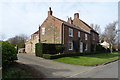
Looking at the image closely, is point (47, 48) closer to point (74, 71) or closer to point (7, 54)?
point (74, 71)

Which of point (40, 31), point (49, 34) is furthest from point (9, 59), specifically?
point (40, 31)

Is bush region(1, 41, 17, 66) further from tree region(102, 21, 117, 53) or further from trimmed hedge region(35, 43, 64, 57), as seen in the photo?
tree region(102, 21, 117, 53)

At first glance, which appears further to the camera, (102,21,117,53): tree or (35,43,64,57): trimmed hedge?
(102,21,117,53): tree

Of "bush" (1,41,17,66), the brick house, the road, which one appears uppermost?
the brick house

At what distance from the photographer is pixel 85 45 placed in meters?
32.1

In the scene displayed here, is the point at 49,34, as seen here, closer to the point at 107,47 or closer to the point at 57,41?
the point at 57,41

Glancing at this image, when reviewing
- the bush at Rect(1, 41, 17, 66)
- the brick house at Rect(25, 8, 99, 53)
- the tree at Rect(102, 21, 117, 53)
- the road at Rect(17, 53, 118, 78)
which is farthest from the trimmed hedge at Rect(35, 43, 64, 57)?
the tree at Rect(102, 21, 117, 53)

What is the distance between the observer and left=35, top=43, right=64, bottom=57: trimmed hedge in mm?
19484

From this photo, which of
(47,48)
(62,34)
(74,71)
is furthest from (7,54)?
(62,34)

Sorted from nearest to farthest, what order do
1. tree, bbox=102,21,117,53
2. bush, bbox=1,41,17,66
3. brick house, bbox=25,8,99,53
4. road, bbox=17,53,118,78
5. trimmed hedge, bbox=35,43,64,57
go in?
bush, bbox=1,41,17,66 → road, bbox=17,53,118,78 → trimmed hedge, bbox=35,43,64,57 → brick house, bbox=25,8,99,53 → tree, bbox=102,21,117,53

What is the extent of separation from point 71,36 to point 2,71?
19.2 metres

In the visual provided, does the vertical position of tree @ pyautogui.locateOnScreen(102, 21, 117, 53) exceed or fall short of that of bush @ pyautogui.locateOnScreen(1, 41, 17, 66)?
it exceeds it

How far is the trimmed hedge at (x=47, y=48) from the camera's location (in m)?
19.5

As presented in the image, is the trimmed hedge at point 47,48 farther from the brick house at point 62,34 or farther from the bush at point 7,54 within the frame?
the bush at point 7,54
